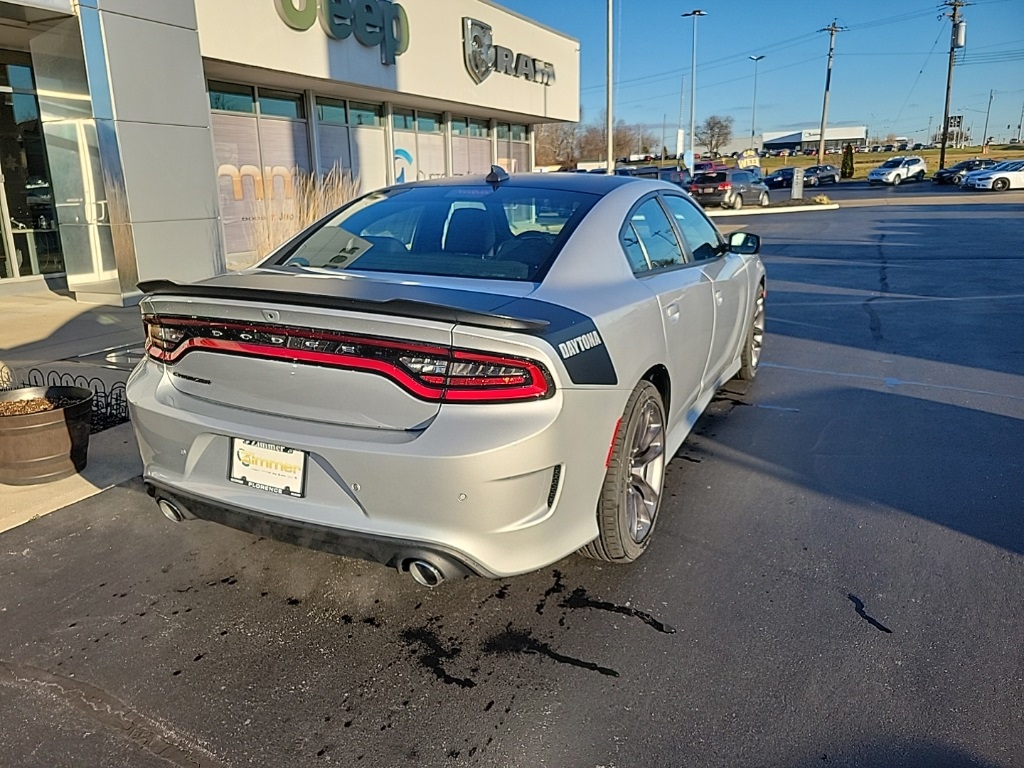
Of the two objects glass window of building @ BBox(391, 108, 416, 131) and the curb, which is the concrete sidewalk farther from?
the curb

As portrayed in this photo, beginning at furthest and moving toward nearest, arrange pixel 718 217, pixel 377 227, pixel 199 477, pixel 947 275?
pixel 718 217
pixel 947 275
pixel 377 227
pixel 199 477

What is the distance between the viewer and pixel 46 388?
4375 mm

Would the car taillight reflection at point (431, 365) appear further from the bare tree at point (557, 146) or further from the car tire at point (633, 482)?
the bare tree at point (557, 146)

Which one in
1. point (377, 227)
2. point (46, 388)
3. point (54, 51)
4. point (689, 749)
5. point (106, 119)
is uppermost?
point (54, 51)

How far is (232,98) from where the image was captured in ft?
47.8

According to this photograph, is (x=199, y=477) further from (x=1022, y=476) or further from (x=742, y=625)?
(x=1022, y=476)

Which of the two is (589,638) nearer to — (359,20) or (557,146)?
(359,20)

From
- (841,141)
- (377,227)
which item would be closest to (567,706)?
(377,227)

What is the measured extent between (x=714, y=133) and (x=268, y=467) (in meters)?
96.1

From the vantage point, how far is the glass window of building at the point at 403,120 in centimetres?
1884

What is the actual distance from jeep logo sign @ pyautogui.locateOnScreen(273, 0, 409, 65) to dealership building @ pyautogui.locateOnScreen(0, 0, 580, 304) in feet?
0.11

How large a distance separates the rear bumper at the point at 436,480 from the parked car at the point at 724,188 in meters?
29.9

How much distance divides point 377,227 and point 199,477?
153cm

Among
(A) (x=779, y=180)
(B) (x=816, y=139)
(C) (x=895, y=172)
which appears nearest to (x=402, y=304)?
(C) (x=895, y=172)
